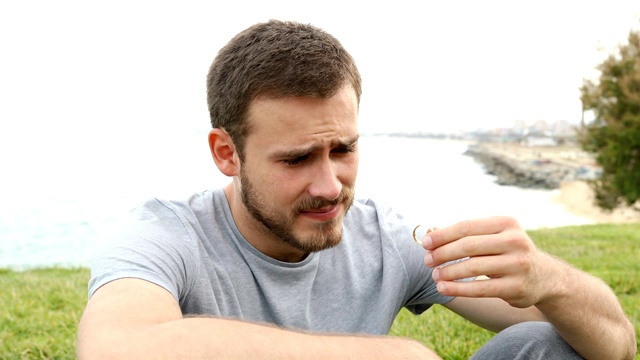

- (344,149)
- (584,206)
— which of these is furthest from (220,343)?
(584,206)

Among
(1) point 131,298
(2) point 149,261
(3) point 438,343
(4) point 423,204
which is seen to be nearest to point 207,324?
(1) point 131,298

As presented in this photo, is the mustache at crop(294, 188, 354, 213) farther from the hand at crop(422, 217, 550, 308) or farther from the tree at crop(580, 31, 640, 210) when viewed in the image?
the tree at crop(580, 31, 640, 210)

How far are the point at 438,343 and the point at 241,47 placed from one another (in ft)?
8.02

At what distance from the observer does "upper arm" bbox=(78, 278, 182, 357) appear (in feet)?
5.11

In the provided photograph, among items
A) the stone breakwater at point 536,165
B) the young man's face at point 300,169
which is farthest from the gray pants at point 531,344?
the stone breakwater at point 536,165

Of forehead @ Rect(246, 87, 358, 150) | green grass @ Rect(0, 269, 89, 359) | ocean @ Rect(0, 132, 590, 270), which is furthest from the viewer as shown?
ocean @ Rect(0, 132, 590, 270)

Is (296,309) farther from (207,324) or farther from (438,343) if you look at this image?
(438,343)

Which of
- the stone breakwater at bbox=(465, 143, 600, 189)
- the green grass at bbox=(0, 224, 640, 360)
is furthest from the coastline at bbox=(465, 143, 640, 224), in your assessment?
the green grass at bbox=(0, 224, 640, 360)

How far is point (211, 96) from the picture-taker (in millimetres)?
2531

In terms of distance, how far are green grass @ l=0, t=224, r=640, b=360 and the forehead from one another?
210cm

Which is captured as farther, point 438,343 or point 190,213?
point 438,343

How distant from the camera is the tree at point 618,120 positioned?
22.0 meters

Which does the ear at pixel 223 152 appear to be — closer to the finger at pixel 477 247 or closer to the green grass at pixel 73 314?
the finger at pixel 477 247

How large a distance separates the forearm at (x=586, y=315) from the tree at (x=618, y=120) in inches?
843
